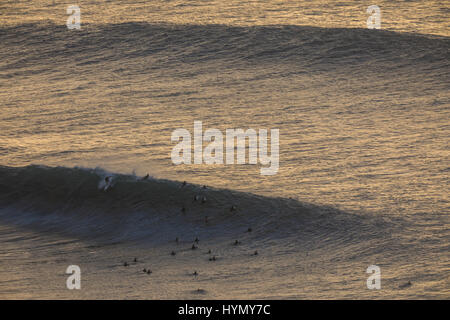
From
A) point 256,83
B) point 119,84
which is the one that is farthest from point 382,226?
point 119,84

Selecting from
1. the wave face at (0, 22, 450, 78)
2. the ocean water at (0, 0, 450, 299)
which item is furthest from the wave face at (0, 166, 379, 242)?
the wave face at (0, 22, 450, 78)

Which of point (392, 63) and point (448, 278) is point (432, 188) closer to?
point (448, 278)

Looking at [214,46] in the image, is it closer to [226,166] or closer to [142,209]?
[226,166]

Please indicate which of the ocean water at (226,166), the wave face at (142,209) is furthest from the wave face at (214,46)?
the wave face at (142,209)

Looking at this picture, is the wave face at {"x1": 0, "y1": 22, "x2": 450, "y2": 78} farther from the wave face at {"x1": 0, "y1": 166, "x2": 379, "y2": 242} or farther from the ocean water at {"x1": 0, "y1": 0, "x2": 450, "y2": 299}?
the wave face at {"x1": 0, "y1": 166, "x2": 379, "y2": 242}

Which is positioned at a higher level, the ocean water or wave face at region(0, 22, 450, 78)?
wave face at region(0, 22, 450, 78)

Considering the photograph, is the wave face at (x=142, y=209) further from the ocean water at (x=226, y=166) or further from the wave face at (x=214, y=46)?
the wave face at (x=214, y=46)
